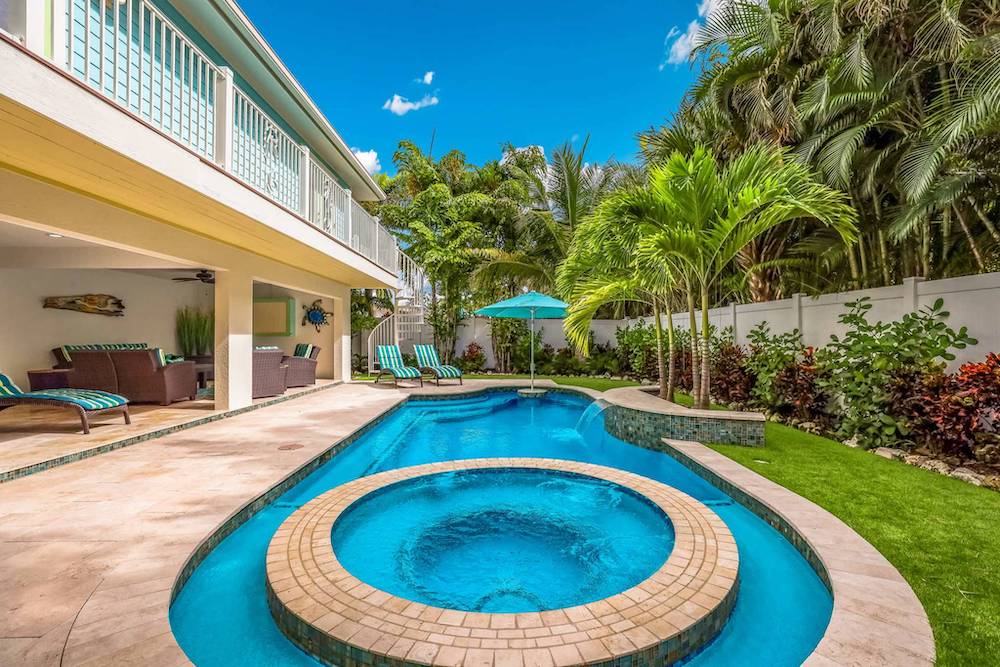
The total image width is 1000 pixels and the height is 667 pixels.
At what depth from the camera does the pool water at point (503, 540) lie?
314 cm

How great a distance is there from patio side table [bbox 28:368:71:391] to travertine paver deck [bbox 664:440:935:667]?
11135 millimetres

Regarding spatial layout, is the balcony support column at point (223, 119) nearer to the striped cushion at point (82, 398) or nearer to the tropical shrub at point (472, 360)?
the striped cushion at point (82, 398)

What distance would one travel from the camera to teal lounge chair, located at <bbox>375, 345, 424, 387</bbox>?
485 inches

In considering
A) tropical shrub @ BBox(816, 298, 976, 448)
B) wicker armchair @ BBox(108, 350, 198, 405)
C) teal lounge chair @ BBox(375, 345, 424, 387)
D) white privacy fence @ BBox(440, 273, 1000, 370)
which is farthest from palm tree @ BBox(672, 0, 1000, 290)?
wicker armchair @ BBox(108, 350, 198, 405)

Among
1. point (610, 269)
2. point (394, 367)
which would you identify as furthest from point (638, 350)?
point (394, 367)

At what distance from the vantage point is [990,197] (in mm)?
5922

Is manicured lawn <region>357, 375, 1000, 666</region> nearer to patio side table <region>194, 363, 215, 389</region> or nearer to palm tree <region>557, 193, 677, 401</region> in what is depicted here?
palm tree <region>557, 193, 677, 401</region>

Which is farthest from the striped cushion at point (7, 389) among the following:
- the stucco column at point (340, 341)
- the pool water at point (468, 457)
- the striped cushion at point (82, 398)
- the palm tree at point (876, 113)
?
the palm tree at point (876, 113)

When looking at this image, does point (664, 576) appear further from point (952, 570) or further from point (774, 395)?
point (774, 395)

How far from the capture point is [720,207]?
6625mm

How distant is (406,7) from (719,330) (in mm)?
19552

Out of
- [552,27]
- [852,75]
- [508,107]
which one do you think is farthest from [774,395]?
[508,107]

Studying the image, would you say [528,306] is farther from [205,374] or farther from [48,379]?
[48,379]

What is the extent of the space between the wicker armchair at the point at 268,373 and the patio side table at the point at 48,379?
3001 mm
